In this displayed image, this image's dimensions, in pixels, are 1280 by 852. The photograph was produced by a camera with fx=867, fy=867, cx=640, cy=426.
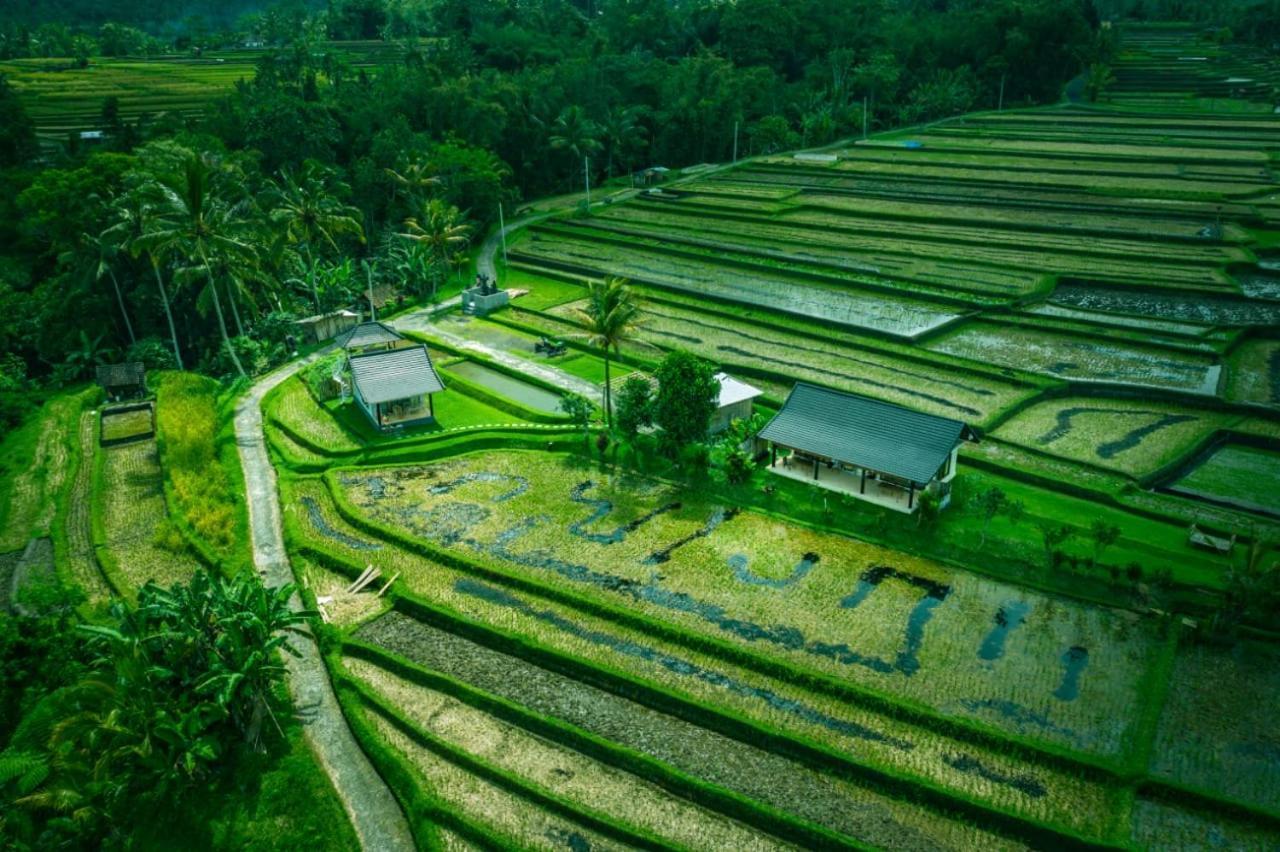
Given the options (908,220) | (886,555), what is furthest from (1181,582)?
(908,220)

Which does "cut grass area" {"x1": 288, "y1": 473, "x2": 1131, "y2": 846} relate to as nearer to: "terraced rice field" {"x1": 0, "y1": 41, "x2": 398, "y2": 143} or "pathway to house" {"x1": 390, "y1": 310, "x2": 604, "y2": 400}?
"pathway to house" {"x1": 390, "y1": 310, "x2": 604, "y2": 400}

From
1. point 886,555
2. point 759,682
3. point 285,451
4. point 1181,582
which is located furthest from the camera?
point 285,451

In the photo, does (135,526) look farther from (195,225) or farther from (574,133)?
(574,133)

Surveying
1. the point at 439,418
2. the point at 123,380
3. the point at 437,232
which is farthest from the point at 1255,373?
the point at 123,380

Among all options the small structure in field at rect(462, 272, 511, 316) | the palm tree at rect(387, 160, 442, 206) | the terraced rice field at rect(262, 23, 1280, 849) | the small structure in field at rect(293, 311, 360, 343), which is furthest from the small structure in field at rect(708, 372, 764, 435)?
the palm tree at rect(387, 160, 442, 206)

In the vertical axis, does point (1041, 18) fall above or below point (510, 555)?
above

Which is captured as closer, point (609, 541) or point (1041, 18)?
point (609, 541)

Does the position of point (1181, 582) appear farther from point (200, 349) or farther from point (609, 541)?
point (200, 349)
